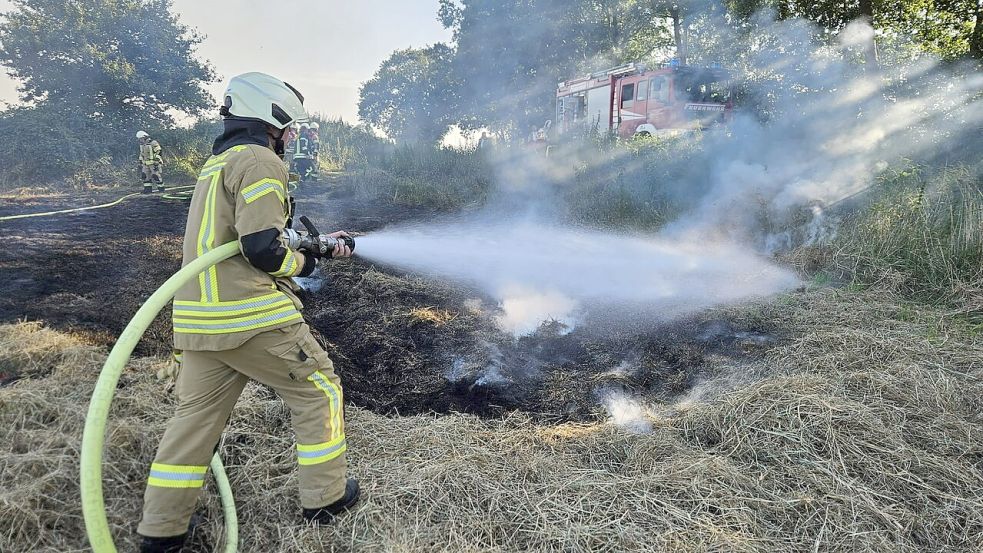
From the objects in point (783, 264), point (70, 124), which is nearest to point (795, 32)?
point (783, 264)

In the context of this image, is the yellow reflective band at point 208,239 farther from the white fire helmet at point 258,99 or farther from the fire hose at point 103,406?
the white fire helmet at point 258,99

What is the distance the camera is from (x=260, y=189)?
7.17ft

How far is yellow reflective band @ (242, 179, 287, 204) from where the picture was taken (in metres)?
2.17

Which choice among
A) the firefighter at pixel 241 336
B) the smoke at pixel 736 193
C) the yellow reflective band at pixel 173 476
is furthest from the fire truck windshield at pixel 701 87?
the yellow reflective band at pixel 173 476

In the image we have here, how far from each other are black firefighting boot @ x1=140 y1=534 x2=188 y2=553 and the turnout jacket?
0.78 m

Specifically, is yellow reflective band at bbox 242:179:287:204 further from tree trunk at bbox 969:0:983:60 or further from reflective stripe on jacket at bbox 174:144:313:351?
tree trunk at bbox 969:0:983:60

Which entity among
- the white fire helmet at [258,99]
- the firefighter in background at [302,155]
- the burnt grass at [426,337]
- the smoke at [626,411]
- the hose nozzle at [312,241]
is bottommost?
the smoke at [626,411]

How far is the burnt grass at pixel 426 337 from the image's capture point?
3963mm

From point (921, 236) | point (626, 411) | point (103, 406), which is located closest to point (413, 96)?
point (921, 236)

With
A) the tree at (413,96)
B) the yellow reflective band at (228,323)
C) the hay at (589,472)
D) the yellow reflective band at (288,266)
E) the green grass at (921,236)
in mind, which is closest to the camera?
the yellow reflective band at (228,323)

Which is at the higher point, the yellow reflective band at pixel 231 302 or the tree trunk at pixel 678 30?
the tree trunk at pixel 678 30

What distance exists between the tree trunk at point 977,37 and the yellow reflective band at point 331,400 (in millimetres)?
9926

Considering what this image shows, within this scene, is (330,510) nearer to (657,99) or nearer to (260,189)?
(260,189)

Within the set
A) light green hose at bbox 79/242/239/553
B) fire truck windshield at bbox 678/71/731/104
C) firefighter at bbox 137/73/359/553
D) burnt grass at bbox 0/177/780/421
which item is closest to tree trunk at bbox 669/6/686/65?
fire truck windshield at bbox 678/71/731/104
